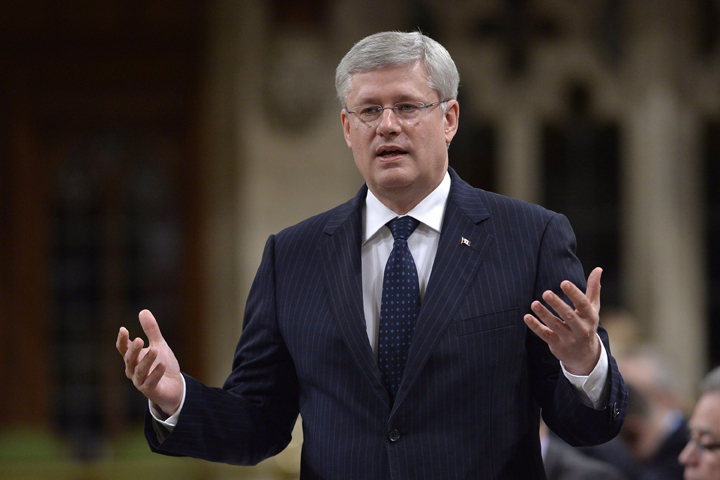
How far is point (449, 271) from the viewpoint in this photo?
2.16m

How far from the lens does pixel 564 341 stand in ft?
6.26

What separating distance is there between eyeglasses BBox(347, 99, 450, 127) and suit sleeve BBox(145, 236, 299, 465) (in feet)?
1.48

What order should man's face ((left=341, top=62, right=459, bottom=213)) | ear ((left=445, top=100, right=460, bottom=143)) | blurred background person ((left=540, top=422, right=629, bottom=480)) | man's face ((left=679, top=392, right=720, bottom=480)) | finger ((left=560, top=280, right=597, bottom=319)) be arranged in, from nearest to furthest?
finger ((left=560, top=280, right=597, bottom=319)) < man's face ((left=341, top=62, right=459, bottom=213)) < ear ((left=445, top=100, right=460, bottom=143)) < man's face ((left=679, top=392, right=720, bottom=480)) < blurred background person ((left=540, top=422, right=629, bottom=480))

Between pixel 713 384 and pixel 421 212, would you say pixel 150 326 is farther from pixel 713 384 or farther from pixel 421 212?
pixel 713 384

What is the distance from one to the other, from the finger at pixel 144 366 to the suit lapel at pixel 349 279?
1.39 feet

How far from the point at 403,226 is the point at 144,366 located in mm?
675

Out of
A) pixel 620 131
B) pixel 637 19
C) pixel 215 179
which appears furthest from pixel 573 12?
pixel 215 179

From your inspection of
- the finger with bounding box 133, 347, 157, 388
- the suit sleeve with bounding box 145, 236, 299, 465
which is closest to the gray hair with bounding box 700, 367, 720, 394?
the suit sleeve with bounding box 145, 236, 299, 465

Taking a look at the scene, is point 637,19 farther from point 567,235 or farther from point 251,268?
point 567,235

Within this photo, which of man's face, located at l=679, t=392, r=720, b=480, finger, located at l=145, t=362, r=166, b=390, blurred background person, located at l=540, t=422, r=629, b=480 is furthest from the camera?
blurred background person, located at l=540, t=422, r=629, b=480

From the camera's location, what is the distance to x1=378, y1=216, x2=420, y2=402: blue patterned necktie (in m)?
2.15

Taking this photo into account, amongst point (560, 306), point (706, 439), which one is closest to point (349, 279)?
point (560, 306)

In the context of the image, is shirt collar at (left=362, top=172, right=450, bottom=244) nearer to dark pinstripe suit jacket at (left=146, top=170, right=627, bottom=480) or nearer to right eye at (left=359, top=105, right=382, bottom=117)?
dark pinstripe suit jacket at (left=146, top=170, right=627, bottom=480)

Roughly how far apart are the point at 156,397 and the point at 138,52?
5.56 meters
